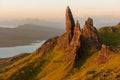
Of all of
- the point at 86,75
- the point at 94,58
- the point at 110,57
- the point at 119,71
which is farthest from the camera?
the point at 94,58

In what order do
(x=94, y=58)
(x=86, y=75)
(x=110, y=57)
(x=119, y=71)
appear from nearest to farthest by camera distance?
(x=119, y=71), (x=86, y=75), (x=110, y=57), (x=94, y=58)

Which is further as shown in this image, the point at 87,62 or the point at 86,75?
the point at 87,62

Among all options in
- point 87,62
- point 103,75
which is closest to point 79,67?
point 87,62

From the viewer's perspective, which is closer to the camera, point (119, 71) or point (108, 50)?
point (119, 71)

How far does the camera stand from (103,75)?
148 metres

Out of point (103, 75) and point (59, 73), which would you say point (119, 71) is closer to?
point (103, 75)

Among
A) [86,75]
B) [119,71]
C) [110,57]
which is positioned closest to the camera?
[119,71]

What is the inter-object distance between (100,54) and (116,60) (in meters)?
17.3

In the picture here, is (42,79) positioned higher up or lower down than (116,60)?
lower down

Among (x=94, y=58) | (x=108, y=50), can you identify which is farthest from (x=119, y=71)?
(x=94, y=58)

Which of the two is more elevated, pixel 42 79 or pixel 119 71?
pixel 119 71

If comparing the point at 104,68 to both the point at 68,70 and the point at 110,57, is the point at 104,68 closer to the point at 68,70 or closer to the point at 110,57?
the point at 110,57

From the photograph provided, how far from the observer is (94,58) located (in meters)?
192

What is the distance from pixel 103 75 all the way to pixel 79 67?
46.4m
